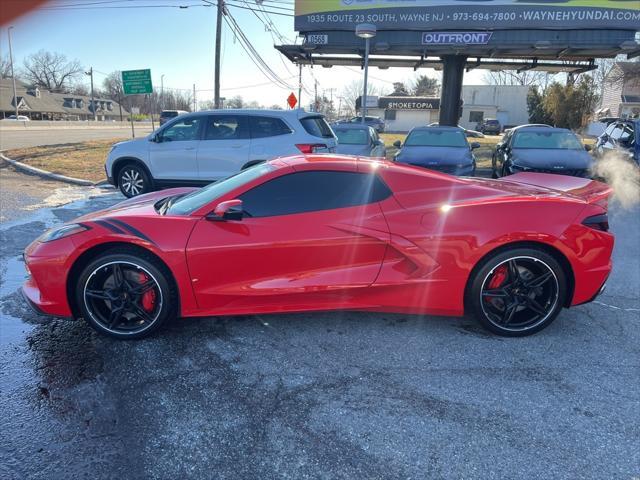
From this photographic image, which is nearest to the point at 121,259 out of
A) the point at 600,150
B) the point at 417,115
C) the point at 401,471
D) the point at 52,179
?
the point at 401,471

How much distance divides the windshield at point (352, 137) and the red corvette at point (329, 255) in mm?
7834

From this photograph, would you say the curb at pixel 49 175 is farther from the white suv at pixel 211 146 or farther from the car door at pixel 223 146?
the car door at pixel 223 146

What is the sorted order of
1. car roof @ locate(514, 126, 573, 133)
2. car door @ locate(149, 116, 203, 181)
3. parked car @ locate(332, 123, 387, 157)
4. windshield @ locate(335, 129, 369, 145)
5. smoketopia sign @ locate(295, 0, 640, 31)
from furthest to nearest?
1. smoketopia sign @ locate(295, 0, 640, 31)
2. windshield @ locate(335, 129, 369, 145)
3. parked car @ locate(332, 123, 387, 157)
4. car roof @ locate(514, 126, 573, 133)
5. car door @ locate(149, 116, 203, 181)

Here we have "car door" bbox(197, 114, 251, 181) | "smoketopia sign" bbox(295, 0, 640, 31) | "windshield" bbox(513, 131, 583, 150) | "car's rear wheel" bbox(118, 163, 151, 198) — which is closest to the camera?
"car door" bbox(197, 114, 251, 181)

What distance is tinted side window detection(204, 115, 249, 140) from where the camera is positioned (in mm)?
8438

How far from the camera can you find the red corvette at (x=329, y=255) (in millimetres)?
3355

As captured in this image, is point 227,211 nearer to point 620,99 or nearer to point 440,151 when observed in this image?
point 440,151

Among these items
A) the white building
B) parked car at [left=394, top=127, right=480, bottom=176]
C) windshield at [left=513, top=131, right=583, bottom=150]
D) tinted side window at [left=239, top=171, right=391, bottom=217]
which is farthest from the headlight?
the white building

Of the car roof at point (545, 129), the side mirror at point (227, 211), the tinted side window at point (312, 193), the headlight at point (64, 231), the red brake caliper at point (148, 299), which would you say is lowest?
the red brake caliper at point (148, 299)

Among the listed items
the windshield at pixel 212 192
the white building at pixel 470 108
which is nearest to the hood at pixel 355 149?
the windshield at pixel 212 192

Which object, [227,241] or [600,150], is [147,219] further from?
[600,150]

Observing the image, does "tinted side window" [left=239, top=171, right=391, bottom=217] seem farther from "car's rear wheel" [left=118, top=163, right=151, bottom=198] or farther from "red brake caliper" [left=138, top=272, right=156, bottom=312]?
"car's rear wheel" [left=118, top=163, right=151, bottom=198]

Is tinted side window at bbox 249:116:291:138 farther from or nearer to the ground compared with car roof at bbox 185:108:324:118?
nearer to the ground

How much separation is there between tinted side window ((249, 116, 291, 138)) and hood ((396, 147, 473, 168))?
289 centimetres
